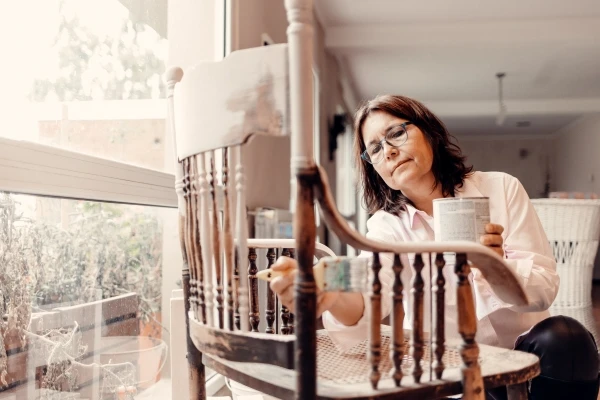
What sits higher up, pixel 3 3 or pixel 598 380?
pixel 3 3

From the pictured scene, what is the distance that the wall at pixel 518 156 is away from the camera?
10602mm

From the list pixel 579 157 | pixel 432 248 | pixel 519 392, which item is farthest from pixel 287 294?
pixel 579 157

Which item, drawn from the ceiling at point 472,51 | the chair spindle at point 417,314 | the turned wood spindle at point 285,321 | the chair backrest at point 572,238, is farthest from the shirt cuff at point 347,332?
the ceiling at point 472,51

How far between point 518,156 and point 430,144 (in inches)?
401

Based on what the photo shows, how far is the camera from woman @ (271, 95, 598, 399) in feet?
3.54

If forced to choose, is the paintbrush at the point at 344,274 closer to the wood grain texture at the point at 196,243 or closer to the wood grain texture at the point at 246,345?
the wood grain texture at the point at 246,345

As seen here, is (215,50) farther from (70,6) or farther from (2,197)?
(2,197)

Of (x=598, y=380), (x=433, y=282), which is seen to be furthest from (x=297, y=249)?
(x=598, y=380)

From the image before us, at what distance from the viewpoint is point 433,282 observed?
2.68ft

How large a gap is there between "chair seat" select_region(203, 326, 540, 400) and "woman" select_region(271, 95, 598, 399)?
83 millimetres

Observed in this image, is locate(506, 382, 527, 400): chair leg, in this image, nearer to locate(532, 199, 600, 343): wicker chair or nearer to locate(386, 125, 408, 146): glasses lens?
locate(386, 125, 408, 146): glasses lens

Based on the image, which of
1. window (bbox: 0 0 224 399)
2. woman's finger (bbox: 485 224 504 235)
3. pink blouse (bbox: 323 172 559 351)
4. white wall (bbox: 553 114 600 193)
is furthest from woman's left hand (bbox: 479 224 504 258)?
white wall (bbox: 553 114 600 193)

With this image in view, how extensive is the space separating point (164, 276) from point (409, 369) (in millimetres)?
1280

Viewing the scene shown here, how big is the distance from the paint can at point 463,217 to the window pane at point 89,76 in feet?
3.03
